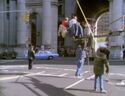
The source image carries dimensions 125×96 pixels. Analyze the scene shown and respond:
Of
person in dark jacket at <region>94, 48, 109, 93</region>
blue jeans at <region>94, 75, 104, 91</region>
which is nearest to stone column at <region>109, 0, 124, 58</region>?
blue jeans at <region>94, 75, 104, 91</region>

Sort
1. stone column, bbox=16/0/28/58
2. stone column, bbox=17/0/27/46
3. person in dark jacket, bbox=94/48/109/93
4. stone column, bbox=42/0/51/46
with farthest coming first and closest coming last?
stone column, bbox=17/0/27/46 → stone column, bbox=16/0/28/58 → stone column, bbox=42/0/51/46 → person in dark jacket, bbox=94/48/109/93

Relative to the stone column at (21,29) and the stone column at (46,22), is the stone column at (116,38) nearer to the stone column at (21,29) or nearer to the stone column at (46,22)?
the stone column at (46,22)

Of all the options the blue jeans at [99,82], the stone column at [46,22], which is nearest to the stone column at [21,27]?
the stone column at [46,22]

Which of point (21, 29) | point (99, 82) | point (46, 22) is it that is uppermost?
point (46, 22)

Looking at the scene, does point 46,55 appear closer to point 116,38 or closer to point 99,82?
point 116,38

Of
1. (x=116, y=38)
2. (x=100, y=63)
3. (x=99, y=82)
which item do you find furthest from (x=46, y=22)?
(x=100, y=63)

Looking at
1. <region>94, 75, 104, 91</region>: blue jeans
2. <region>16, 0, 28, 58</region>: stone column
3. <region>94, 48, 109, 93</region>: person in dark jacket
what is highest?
<region>16, 0, 28, 58</region>: stone column

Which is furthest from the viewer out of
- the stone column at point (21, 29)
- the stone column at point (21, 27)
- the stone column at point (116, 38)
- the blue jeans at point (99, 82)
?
the stone column at point (21, 27)

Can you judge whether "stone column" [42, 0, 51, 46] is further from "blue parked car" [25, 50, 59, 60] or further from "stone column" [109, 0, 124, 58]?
"stone column" [109, 0, 124, 58]

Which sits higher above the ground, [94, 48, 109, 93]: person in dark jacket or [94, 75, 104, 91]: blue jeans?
[94, 48, 109, 93]: person in dark jacket

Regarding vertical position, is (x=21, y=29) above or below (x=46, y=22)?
below

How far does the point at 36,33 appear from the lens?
82.4 metres

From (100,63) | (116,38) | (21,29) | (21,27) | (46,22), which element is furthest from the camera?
(21,27)

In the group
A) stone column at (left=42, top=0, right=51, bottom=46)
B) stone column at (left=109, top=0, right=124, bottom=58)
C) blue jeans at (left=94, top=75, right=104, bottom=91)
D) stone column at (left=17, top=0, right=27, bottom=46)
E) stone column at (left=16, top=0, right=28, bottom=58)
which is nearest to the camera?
blue jeans at (left=94, top=75, right=104, bottom=91)
